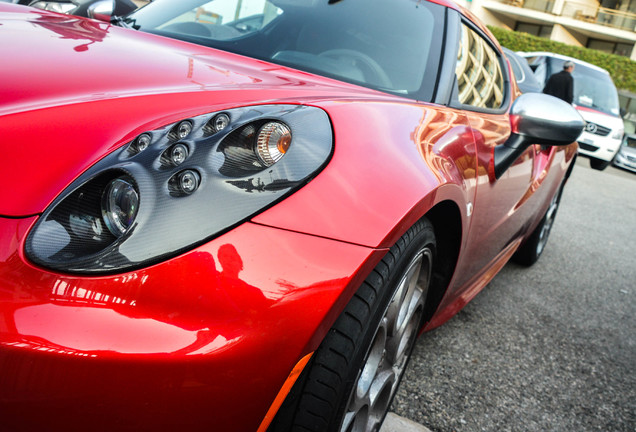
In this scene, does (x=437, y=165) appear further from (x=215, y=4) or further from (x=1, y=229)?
(x=215, y=4)

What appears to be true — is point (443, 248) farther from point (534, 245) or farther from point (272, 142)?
point (534, 245)

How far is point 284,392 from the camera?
1.07m

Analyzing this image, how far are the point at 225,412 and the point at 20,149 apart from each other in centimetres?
58

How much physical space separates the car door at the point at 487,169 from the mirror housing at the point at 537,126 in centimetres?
4

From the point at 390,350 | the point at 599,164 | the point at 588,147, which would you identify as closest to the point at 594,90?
the point at 588,147

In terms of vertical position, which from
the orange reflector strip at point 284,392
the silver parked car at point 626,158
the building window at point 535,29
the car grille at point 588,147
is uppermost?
the orange reflector strip at point 284,392

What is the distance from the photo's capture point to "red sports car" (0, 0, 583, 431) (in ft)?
3.07

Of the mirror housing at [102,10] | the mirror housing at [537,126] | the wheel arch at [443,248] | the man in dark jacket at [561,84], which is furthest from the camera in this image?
the man in dark jacket at [561,84]

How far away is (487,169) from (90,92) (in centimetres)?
122

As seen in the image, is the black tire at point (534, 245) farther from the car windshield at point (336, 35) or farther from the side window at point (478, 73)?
the car windshield at point (336, 35)

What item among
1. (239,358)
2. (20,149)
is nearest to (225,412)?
(239,358)

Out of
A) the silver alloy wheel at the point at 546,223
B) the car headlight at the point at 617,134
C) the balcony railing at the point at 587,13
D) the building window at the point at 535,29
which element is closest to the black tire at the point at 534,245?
the silver alloy wheel at the point at 546,223

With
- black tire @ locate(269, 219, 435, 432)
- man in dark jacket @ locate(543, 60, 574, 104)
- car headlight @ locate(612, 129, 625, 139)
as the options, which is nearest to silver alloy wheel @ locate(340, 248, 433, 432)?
black tire @ locate(269, 219, 435, 432)

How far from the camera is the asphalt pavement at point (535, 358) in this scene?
6.73ft
